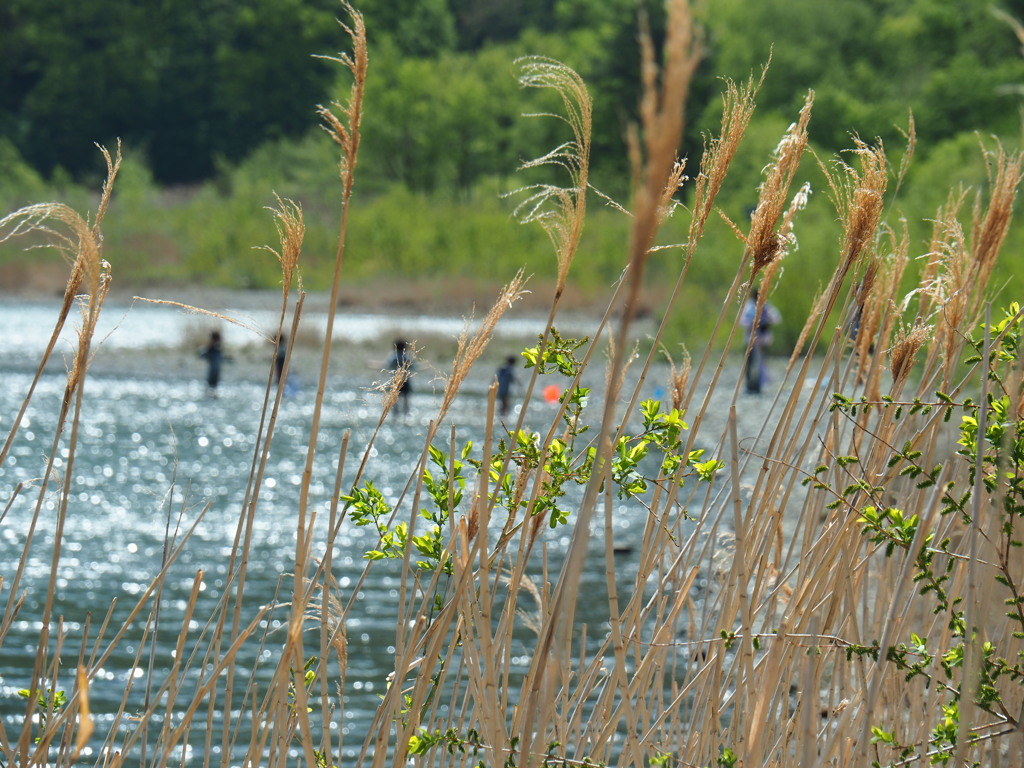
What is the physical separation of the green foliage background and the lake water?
8.12 meters

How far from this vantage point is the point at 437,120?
48406 mm

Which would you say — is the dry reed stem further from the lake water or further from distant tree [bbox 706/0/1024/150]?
distant tree [bbox 706/0/1024/150]

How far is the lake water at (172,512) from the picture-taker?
670 cm

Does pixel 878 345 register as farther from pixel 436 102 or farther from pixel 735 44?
pixel 436 102

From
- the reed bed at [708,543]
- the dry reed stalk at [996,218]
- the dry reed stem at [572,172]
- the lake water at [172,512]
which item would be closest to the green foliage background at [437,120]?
the lake water at [172,512]

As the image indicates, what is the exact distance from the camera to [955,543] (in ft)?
11.3

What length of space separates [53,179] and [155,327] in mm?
25051

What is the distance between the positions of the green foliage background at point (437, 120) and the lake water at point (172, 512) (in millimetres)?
8119

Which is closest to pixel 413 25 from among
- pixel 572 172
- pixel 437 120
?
pixel 437 120

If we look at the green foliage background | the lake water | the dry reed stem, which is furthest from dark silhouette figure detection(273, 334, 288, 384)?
the green foliage background

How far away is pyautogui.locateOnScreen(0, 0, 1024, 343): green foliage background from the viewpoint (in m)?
32.1

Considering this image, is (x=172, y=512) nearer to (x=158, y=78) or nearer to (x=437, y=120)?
(x=437, y=120)

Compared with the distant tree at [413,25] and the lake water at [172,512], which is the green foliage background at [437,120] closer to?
the distant tree at [413,25]

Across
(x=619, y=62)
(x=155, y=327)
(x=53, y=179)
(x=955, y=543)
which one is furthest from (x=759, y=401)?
(x=53, y=179)
